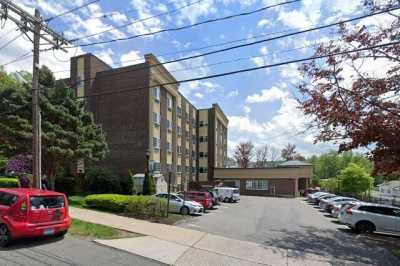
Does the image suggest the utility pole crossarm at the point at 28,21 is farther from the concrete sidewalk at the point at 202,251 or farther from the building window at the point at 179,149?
the building window at the point at 179,149

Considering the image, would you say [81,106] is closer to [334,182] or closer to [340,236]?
[340,236]

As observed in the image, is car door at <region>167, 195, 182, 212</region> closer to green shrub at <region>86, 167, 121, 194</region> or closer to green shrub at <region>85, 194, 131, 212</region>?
green shrub at <region>85, 194, 131, 212</region>

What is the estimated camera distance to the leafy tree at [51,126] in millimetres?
22234

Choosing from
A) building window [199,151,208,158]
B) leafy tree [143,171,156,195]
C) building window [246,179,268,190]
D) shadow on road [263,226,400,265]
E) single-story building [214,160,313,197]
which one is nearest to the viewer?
shadow on road [263,226,400,265]

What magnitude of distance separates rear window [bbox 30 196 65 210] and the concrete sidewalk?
1697mm

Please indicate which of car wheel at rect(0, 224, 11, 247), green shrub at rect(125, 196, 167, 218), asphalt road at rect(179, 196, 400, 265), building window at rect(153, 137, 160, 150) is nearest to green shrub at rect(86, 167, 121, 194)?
building window at rect(153, 137, 160, 150)

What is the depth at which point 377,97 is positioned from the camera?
46.2 feet

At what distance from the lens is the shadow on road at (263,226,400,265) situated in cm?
1082

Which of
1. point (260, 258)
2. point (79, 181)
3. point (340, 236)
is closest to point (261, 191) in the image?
point (79, 181)

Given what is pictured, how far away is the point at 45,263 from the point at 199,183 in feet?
157

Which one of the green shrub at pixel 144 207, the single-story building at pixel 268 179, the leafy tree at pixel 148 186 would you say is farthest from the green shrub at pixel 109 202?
the single-story building at pixel 268 179

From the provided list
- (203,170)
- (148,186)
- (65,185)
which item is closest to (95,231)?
(148,186)

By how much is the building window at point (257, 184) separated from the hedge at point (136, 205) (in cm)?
3741

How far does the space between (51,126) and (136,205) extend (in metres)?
9.49
